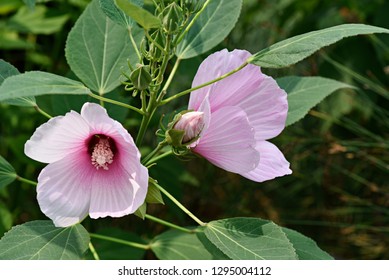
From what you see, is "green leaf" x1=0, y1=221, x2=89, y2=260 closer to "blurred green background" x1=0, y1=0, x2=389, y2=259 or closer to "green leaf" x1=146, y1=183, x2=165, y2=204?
"green leaf" x1=146, y1=183, x2=165, y2=204

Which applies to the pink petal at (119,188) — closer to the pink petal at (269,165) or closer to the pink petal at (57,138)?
the pink petal at (57,138)

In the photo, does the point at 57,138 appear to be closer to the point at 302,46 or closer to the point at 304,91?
the point at 302,46

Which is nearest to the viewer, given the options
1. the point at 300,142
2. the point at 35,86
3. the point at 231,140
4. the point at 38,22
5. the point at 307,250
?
the point at 35,86

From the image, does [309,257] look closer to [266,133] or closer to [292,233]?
[292,233]

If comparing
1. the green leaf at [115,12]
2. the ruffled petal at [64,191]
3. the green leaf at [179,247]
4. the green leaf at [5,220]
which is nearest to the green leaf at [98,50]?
the green leaf at [115,12]

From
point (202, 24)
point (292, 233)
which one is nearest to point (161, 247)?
point (292, 233)

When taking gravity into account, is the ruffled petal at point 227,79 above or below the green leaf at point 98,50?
above

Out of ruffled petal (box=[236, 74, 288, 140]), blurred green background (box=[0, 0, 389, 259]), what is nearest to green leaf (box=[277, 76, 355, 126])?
ruffled petal (box=[236, 74, 288, 140])

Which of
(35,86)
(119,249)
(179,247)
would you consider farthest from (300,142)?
(35,86)
